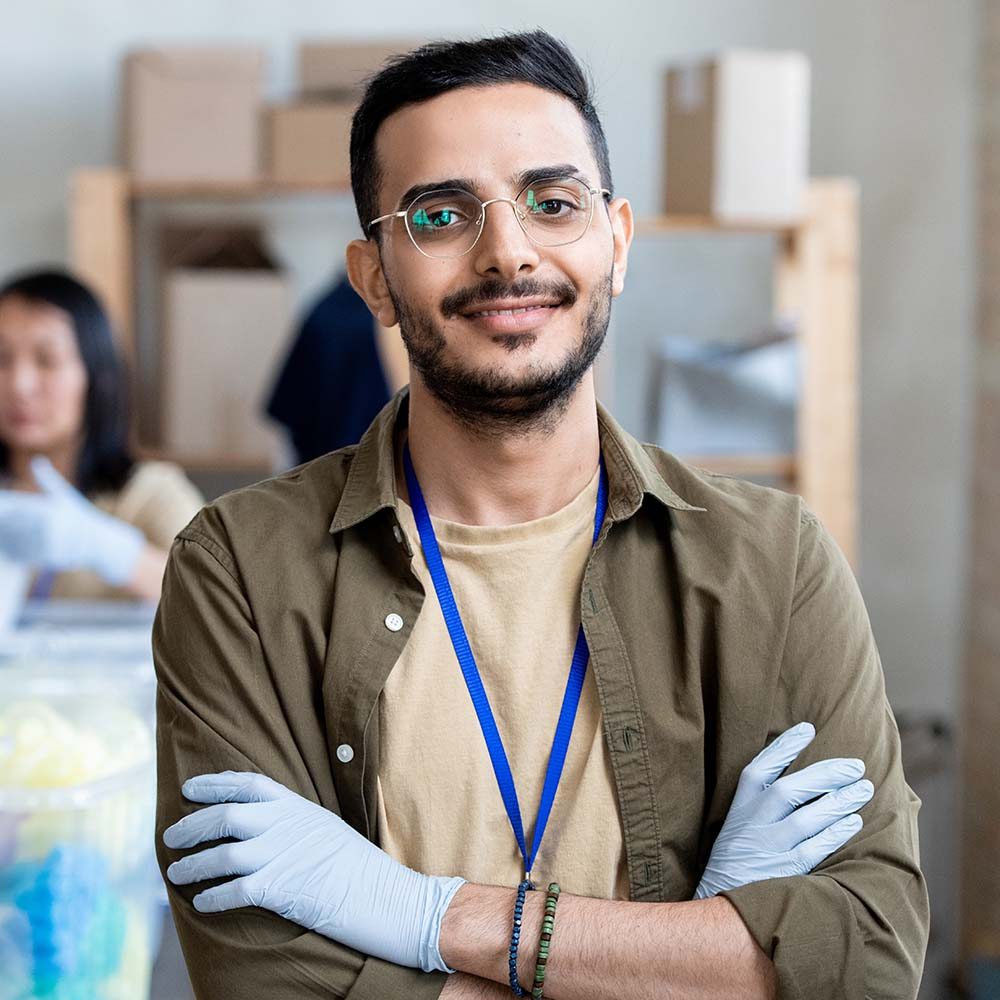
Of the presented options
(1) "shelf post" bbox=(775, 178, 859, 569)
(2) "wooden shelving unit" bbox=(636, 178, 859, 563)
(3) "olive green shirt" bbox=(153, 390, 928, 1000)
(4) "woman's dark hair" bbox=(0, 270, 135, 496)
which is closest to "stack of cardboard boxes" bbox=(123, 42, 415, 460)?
(4) "woman's dark hair" bbox=(0, 270, 135, 496)

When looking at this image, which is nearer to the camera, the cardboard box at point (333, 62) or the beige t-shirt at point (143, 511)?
the beige t-shirt at point (143, 511)

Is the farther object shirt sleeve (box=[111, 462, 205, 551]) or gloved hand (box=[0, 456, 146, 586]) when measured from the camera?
shirt sleeve (box=[111, 462, 205, 551])

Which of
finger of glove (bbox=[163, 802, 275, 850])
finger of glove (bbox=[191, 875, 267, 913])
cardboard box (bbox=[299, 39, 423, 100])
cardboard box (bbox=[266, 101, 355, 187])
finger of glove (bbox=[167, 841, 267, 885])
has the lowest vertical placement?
finger of glove (bbox=[191, 875, 267, 913])

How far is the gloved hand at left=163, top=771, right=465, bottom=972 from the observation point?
1.12 m

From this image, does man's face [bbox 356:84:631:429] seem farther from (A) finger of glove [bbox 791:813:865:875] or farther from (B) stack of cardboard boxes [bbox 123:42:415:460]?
(B) stack of cardboard boxes [bbox 123:42:415:460]

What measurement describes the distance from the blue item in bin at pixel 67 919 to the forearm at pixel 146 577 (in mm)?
1036

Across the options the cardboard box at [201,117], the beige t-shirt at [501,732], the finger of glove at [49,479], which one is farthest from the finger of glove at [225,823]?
the cardboard box at [201,117]

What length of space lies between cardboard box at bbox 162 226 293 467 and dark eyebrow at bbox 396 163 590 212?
7.11ft

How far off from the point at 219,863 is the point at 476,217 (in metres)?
0.61

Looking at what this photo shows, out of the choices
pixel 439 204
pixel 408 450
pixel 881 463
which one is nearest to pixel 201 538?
pixel 408 450

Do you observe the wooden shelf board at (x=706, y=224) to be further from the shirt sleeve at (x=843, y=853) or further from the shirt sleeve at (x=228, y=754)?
the shirt sleeve at (x=228, y=754)

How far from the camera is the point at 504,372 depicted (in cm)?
120

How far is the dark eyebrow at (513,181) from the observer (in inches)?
47.4

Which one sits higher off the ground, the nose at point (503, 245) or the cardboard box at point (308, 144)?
the cardboard box at point (308, 144)
